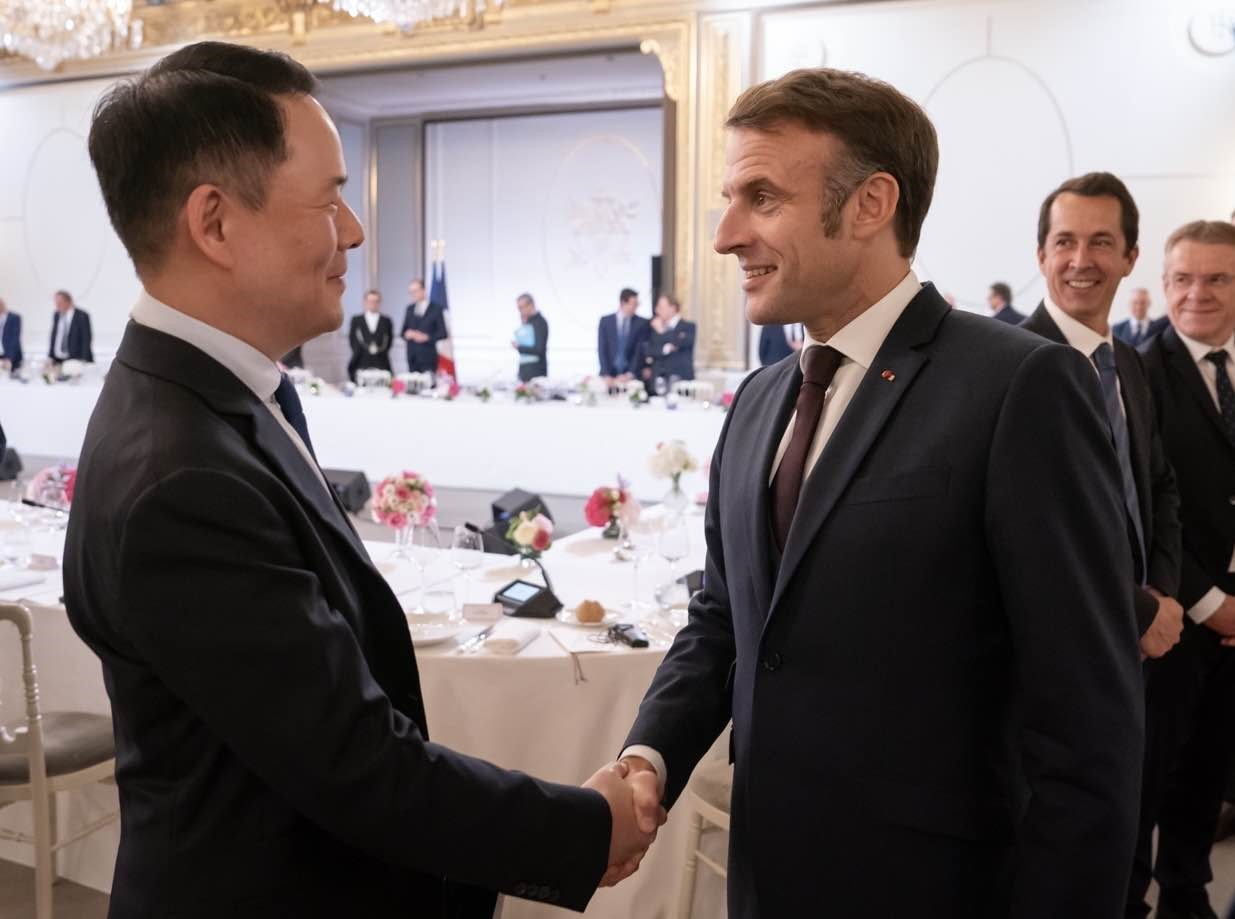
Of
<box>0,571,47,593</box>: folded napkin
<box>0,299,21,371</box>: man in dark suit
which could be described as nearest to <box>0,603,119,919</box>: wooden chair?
<box>0,571,47,593</box>: folded napkin

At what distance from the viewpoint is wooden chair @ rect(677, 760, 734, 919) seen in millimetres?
2396

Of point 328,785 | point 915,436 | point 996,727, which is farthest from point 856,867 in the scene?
point 328,785

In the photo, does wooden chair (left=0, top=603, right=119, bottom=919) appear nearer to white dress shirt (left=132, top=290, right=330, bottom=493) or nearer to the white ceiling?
white dress shirt (left=132, top=290, right=330, bottom=493)

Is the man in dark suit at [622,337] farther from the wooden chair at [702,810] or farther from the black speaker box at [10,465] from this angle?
the wooden chair at [702,810]

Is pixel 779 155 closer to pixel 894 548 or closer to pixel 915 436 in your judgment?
pixel 915 436

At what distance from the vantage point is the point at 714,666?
65.1 inches

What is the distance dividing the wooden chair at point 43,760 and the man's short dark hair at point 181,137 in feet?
5.09

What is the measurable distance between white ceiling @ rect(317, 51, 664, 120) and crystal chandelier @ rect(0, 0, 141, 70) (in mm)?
3049

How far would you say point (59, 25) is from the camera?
10281 mm

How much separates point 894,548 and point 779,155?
21.3 inches

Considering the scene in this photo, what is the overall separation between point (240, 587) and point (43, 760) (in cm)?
188

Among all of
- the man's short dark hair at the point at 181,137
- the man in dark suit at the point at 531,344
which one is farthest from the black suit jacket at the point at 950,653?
the man in dark suit at the point at 531,344

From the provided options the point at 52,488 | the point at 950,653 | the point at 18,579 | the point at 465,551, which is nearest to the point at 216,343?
the point at 950,653

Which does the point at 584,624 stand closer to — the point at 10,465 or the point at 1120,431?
the point at 1120,431
